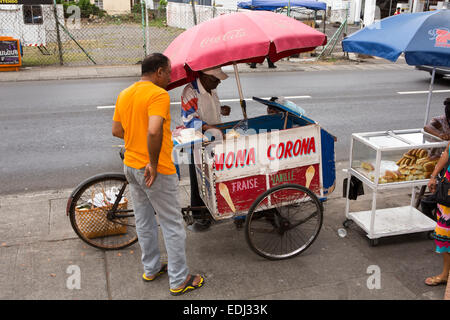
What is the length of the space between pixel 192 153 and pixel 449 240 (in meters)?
2.44

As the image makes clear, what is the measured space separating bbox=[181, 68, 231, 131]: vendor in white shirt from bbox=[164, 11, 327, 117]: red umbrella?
20 cm

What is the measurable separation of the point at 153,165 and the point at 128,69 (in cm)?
1349

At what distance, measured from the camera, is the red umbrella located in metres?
3.88

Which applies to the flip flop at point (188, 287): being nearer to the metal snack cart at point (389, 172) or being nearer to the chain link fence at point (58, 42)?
the metal snack cart at point (389, 172)

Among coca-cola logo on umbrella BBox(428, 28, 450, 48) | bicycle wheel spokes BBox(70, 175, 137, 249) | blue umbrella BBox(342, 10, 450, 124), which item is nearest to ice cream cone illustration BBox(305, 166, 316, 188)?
blue umbrella BBox(342, 10, 450, 124)

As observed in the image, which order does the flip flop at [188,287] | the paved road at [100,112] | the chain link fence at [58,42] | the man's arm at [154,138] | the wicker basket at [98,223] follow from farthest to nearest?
the chain link fence at [58,42], the paved road at [100,112], the wicker basket at [98,223], the flip flop at [188,287], the man's arm at [154,138]

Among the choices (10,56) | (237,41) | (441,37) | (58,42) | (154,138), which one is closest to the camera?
(154,138)

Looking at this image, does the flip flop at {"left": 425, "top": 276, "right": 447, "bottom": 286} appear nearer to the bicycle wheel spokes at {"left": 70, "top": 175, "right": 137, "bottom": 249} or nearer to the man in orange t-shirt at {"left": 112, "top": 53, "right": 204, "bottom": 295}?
the man in orange t-shirt at {"left": 112, "top": 53, "right": 204, "bottom": 295}

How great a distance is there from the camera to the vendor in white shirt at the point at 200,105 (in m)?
4.50

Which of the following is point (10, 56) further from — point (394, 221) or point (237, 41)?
point (394, 221)

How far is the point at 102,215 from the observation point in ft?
14.8

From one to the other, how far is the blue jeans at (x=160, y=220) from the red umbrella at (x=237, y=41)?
1058 mm

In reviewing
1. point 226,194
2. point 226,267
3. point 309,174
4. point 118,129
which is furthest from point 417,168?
point 118,129

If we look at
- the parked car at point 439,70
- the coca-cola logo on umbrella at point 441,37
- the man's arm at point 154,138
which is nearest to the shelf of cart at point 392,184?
the coca-cola logo on umbrella at point 441,37
